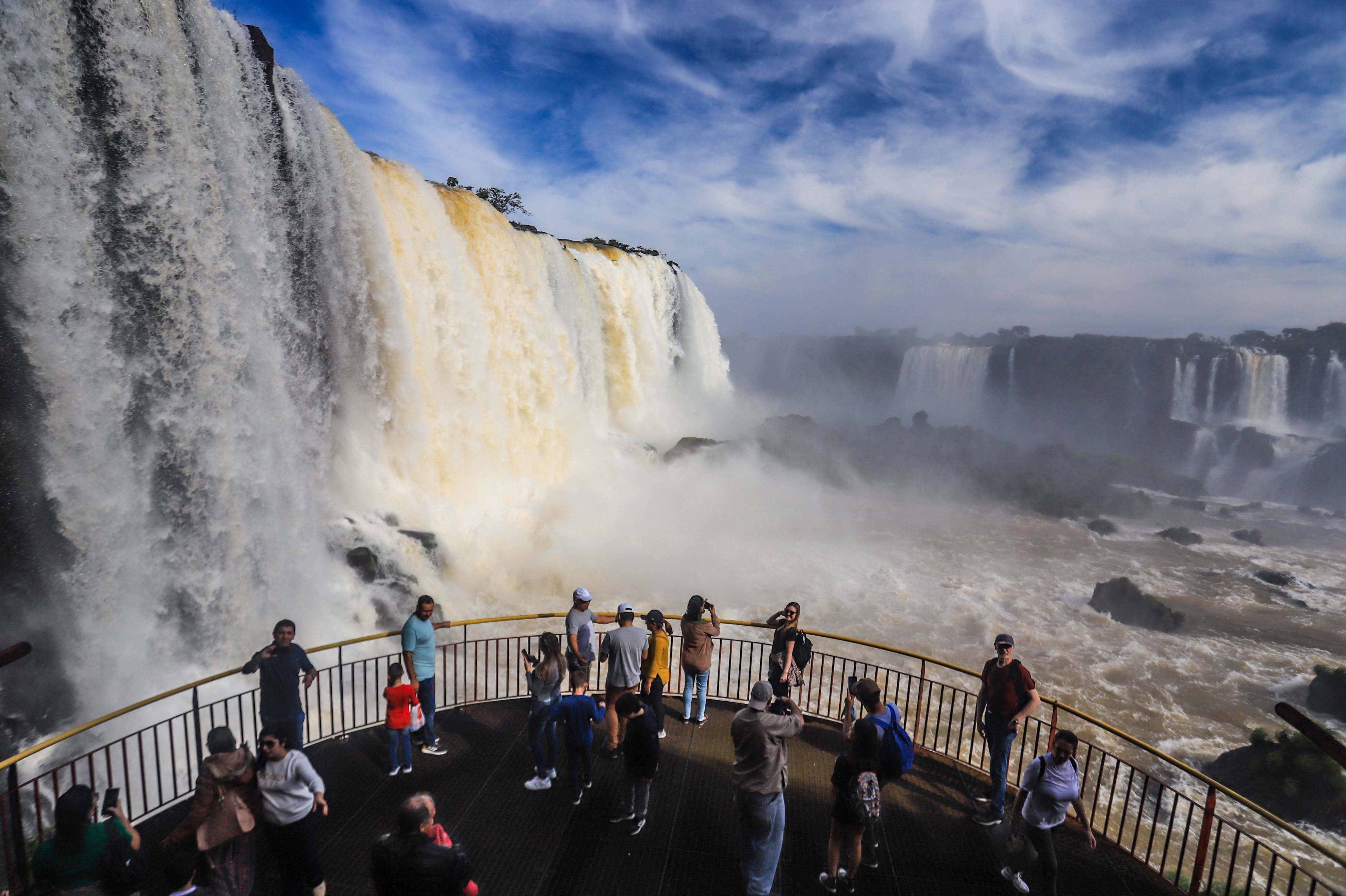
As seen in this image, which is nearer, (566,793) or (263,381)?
(566,793)

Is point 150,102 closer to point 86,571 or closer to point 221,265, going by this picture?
point 221,265

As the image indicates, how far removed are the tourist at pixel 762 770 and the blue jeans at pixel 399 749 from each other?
3.23 metres

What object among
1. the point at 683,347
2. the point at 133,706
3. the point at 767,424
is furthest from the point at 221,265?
the point at 767,424

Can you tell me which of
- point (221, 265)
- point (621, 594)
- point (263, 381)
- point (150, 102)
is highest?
point (150, 102)

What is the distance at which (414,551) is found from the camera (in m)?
13.9

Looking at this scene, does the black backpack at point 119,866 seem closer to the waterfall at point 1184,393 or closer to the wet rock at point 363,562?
the wet rock at point 363,562

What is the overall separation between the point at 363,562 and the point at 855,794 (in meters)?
11.1

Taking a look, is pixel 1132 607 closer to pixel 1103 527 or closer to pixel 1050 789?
pixel 1103 527

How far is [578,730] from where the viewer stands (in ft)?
18.1

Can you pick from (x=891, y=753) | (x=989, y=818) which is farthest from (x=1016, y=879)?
(x=891, y=753)

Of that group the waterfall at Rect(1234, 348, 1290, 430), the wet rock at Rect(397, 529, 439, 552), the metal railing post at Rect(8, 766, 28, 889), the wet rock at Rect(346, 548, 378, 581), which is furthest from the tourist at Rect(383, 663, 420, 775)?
the waterfall at Rect(1234, 348, 1290, 430)

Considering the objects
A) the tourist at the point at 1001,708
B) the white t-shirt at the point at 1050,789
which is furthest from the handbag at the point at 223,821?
the tourist at the point at 1001,708

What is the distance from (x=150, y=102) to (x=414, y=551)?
28.7 feet

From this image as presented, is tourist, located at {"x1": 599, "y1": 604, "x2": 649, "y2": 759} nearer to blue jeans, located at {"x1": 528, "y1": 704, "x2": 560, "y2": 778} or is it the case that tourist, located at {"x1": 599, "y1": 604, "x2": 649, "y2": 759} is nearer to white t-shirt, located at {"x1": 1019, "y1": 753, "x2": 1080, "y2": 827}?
blue jeans, located at {"x1": 528, "y1": 704, "x2": 560, "y2": 778}
